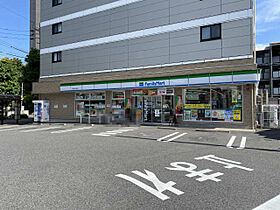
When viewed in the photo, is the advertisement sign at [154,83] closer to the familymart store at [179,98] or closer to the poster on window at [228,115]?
the familymart store at [179,98]

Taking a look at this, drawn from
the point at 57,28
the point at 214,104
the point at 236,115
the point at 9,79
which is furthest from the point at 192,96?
the point at 9,79

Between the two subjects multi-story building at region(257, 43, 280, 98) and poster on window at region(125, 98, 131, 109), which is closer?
poster on window at region(125, 98, 131, 109)

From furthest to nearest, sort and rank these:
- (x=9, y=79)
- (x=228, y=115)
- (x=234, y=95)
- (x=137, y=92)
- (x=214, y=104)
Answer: (x=9, y=79) → (x=137, y=92) → (x=214, y=104) → (x=228, y=115) → (x=234, y=95)

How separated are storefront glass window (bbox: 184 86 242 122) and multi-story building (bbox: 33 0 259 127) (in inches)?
Answer: 2.5

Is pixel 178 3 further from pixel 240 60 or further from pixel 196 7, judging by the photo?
pixel 240 60

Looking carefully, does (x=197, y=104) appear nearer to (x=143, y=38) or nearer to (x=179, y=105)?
(x=179, y=105)

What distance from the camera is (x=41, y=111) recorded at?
20.9 m

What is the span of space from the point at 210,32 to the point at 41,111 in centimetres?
1720

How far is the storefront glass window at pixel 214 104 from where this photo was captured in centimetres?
1388

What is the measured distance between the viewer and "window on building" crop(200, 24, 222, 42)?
14.7 meters

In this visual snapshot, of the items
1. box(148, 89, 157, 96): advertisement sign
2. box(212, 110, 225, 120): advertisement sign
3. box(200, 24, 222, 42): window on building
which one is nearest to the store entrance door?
box(148, 89, 157, 96): advertisement sign

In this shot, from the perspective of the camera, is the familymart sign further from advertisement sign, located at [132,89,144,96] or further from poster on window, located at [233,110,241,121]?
poster on window, located at [233,110,241,121]

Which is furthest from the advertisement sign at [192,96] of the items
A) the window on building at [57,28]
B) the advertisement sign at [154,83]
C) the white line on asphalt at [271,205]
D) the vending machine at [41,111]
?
the window on building at [57,28]

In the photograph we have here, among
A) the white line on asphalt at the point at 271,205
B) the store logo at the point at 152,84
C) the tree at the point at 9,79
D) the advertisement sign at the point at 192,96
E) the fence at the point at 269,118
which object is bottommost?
the white line on asphalt at the point at 271,205
